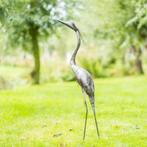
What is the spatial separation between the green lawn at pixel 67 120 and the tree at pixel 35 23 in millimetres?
5489

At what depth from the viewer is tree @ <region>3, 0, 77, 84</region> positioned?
2034 centimetres

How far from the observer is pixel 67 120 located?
34.6 ft

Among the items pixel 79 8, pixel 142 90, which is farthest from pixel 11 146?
pixel 79 8

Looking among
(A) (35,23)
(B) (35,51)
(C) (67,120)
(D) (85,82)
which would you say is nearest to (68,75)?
(B) (35,51)

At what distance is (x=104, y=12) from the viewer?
1001 inches

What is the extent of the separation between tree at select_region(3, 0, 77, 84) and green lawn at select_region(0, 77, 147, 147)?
18.0ft

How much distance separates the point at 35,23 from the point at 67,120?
1086 cm

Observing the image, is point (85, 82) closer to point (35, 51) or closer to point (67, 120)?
point (67, 120)

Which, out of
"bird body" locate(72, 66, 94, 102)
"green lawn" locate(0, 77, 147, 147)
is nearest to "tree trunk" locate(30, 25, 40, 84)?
"green lawn" locate(0, 77, 147, 147)

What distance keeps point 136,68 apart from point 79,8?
28.8 ft

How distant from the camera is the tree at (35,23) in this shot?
20.3 metres

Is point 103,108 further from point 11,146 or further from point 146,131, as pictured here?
point 11,146

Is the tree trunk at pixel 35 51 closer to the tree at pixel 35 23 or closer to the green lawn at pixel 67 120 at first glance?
the tree at pixel 35 23

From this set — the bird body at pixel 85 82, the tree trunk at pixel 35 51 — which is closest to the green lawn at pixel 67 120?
the bird body at pixel 85 82
